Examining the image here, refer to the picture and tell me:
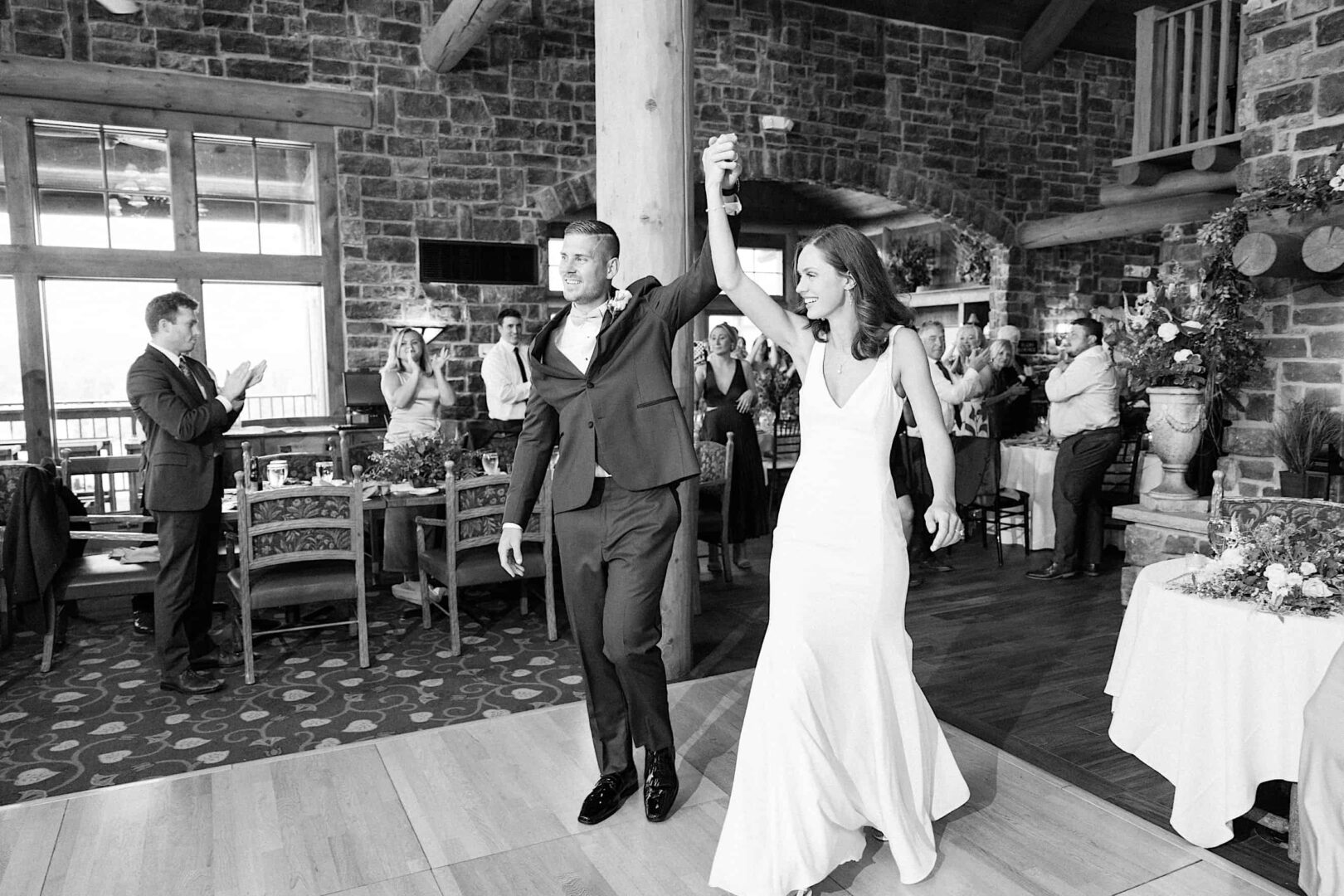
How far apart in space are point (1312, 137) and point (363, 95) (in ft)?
23.0

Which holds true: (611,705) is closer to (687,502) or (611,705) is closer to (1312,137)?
(687,502)

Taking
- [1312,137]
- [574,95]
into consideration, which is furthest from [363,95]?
[1312,137]

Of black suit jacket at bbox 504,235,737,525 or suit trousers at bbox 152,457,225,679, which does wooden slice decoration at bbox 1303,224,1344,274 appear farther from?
suit trousers at bbox 152,457,225,679

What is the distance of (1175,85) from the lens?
8.04m

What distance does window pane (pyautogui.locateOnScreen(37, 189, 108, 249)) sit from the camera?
747cm

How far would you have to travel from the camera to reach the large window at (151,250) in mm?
7457

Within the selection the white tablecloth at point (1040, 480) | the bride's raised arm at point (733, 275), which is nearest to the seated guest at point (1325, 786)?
the bride's raised arm at point (733, 275)

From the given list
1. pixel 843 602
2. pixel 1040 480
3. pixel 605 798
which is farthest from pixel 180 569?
pixel 1040 480

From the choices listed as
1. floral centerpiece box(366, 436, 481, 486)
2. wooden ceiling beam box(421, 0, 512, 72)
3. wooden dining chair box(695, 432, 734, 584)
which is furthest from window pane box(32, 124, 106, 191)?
wooden dining chair box(695, 432, 734, 584)

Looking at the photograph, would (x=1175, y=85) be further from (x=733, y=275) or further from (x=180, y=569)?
(x=180, y=569)

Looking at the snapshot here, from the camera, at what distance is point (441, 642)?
4.95m

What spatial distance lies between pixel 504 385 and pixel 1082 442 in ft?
13.4

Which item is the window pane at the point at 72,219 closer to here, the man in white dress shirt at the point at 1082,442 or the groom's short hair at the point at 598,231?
the groom's short hair at the point at 598,231

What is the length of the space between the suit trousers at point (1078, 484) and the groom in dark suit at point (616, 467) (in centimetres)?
436
